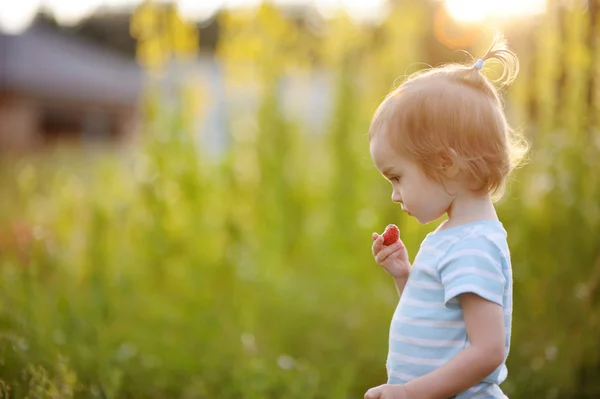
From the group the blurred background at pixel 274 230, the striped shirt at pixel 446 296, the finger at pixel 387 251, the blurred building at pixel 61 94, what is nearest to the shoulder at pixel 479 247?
the striped shirt at pixel 446 296

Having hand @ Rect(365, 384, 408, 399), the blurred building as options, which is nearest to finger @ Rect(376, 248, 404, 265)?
hand @ Rect(365, 384, 408, 399)

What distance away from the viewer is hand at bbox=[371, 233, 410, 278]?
1.31 meters

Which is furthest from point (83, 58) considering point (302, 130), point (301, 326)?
point (301, 326)

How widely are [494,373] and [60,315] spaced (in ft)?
5.88

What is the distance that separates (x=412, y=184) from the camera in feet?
3.97

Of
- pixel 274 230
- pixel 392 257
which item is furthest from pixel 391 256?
pixel 274 230

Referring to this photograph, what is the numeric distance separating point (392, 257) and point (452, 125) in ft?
0.95

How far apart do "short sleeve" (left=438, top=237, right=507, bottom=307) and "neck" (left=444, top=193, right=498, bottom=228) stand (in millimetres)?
66

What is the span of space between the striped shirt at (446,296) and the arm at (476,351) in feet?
0.08

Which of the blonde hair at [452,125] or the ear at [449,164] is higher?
the blonde hair at [452,125]

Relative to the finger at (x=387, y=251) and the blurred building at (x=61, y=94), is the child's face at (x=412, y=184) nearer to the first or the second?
the finger at (x=387, y=251)

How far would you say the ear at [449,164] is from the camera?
118 cm

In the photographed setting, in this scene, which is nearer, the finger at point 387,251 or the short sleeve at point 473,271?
the short sleeve at point 473,271

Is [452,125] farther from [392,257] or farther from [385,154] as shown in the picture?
[392,257]
